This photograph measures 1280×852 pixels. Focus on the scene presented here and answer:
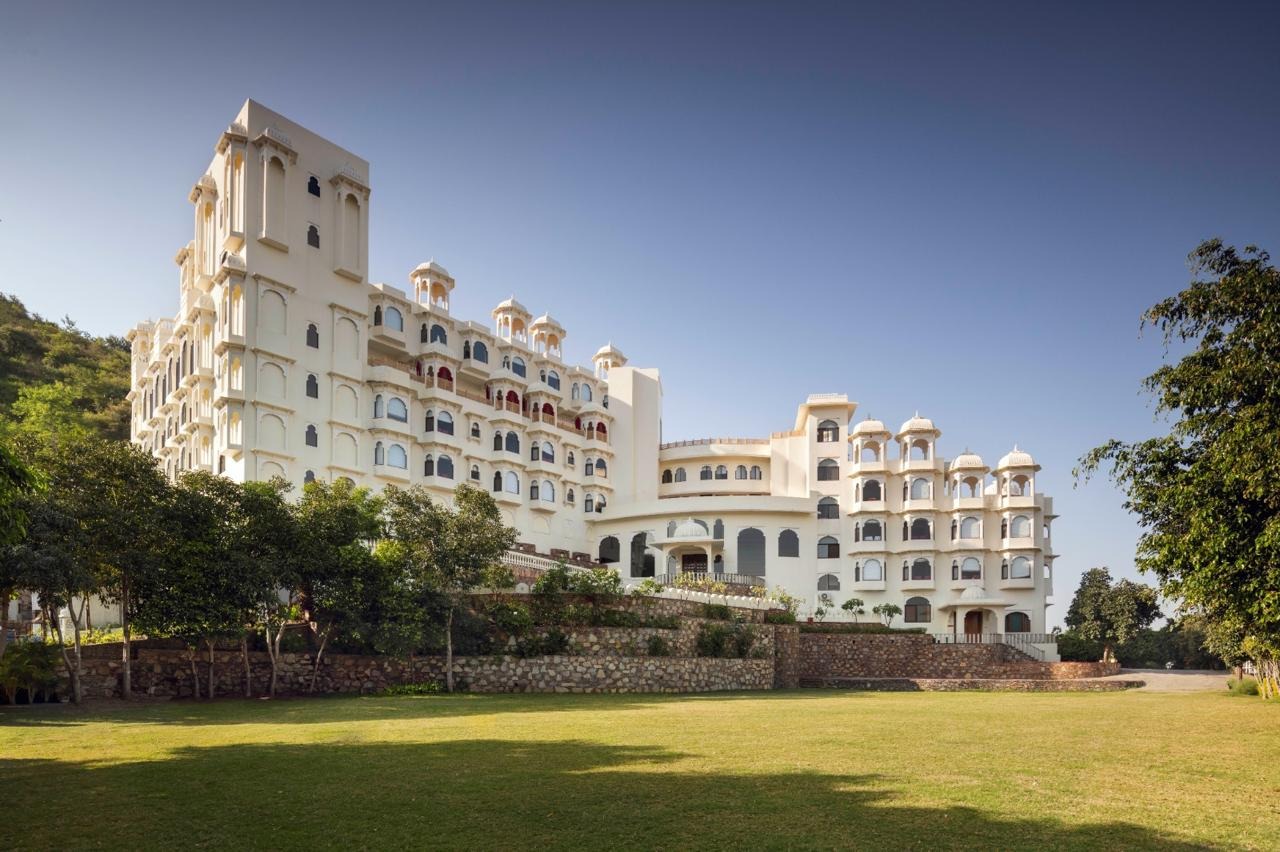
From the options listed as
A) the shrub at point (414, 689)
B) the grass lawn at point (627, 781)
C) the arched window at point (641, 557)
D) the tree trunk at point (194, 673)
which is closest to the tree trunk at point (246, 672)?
the tree trunk at point (194, 673)

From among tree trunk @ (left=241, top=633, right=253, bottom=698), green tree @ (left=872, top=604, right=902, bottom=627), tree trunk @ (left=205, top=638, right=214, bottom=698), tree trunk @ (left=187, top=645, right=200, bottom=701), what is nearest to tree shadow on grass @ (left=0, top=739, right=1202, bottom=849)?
tree trunk @ (left=205, top=638, right=214, bottom=698)

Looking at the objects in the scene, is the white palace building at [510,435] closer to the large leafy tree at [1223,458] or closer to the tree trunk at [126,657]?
the tree trunk at [126,657]

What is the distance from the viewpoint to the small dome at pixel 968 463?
56.9 meters

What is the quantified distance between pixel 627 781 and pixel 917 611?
4911 centimetres

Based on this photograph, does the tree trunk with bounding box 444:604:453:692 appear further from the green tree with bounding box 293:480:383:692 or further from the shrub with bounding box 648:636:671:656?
the shrub with bounding box 648:636:671:656

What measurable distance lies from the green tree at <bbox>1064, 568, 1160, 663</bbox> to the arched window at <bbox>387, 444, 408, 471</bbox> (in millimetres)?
36336

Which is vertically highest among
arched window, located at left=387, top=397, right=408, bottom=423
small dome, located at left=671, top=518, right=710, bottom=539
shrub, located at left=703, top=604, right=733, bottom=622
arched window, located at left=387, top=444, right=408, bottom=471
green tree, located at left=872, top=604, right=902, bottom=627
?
arched window, located at left=387, top=397, right=408, bottom=423

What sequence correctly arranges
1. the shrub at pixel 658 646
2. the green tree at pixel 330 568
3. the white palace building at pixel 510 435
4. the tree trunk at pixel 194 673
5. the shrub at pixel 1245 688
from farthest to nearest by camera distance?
1. the white palace building at pixel 510 435
2. the shrub at pixel 1245 688
3. the shrub at pixel 658 646
4. the green tree at pixel 330 568
5. the tree trunk at pixel 194 673

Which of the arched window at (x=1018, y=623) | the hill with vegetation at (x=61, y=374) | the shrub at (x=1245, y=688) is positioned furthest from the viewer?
the arched window at (x=1018, y=623)

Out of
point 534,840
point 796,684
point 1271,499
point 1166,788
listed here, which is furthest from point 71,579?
point 796,684

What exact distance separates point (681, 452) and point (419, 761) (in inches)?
2004

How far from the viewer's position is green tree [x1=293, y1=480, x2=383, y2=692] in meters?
25.9

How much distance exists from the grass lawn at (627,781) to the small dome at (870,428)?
39189mm

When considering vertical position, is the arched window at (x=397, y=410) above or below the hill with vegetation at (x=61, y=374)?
below
